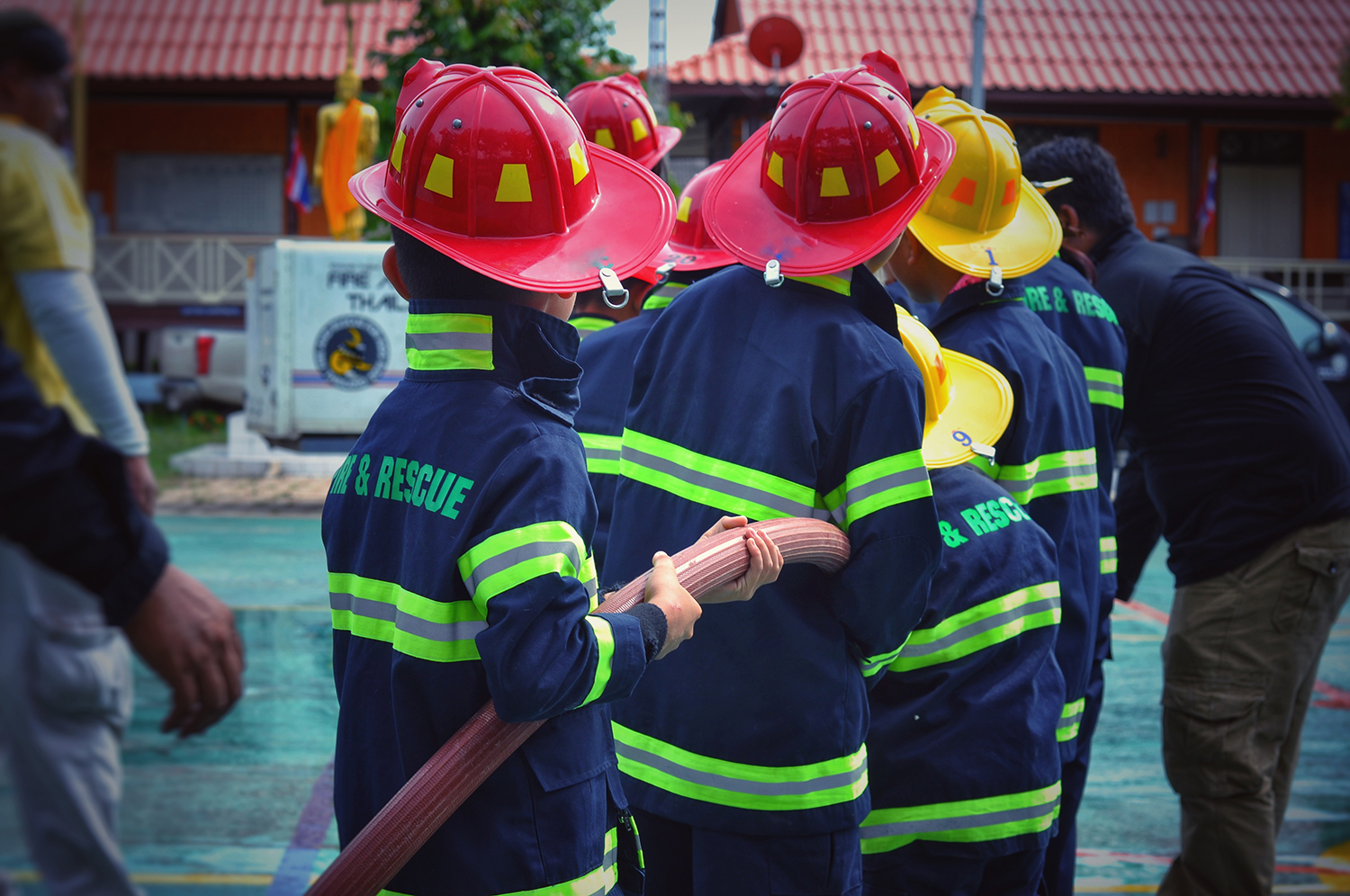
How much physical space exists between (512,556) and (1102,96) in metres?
16.5

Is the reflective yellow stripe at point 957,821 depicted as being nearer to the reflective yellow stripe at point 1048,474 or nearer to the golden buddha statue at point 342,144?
the reflective yellow stripe at point 1048,474

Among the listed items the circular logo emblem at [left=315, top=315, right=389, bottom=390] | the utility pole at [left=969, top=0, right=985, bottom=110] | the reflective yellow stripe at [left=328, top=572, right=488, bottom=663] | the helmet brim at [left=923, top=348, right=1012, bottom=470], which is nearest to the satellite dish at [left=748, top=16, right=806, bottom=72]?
the utility pole at [left=969, top=0, right=985, bottom=110]

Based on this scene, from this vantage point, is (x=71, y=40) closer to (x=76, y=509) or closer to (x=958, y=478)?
(x=76, y=509)

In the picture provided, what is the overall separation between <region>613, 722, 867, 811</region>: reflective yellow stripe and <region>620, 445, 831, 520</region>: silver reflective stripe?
45cm

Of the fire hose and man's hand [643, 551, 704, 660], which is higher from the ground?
man's hand [643, 551, 704, 660]

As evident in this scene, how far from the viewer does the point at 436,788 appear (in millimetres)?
1557

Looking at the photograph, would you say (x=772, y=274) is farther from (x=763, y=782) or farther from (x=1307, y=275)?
(x=1307, y=275)

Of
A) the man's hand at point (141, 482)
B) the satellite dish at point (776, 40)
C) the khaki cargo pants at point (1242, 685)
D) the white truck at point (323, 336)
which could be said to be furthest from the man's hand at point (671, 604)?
the white truck at point (323, 336)

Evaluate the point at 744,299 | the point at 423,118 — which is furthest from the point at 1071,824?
the point at 423,118

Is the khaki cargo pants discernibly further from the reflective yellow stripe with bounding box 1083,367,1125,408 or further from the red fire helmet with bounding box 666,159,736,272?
the red fire helmet with bounding box 666,159,736,272

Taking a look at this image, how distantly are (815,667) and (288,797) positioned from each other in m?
2.92

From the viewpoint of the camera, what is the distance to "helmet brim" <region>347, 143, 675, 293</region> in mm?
1781

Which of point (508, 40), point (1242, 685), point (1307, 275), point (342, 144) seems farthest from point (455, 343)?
point (1307, 275)

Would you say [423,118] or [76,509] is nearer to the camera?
[76,509]
